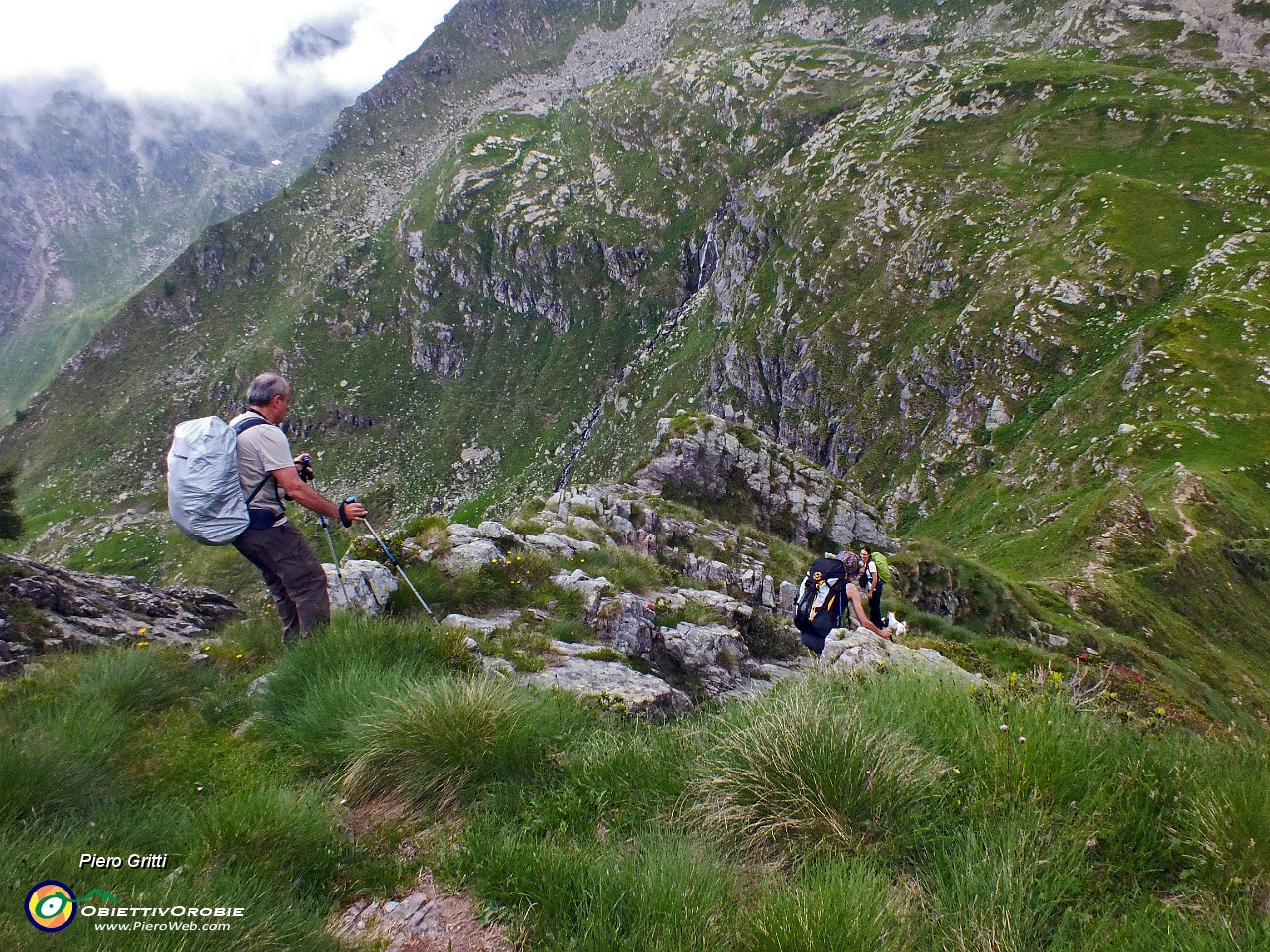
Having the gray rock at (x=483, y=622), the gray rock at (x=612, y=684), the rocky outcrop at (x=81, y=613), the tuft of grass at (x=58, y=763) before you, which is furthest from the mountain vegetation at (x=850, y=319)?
the rocky outcrop at (x=81, y=613)

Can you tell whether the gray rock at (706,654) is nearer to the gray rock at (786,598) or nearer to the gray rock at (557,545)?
the gray rock at (557,545)

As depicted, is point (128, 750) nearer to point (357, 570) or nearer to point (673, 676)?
point (357, 570)

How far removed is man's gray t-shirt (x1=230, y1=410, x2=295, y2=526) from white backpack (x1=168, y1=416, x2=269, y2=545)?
0.46 ft

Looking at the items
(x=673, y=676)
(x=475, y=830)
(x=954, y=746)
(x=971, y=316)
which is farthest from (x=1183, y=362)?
(x=475, y=830)

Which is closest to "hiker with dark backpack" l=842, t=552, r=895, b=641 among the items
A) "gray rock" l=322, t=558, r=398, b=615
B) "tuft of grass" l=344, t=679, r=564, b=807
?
"tuft of grass" l=344, t=679, r=564, b=807

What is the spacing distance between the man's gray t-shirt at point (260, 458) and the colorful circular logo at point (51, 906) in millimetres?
4254

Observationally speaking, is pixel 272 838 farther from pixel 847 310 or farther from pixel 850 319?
pixel 847 310

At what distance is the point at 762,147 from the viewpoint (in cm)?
13138

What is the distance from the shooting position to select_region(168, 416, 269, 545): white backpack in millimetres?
5902

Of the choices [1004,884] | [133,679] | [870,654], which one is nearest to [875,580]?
[870,654]

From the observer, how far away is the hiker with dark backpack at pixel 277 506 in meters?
6.32

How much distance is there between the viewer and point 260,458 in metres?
6.32

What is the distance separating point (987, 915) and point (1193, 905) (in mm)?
985

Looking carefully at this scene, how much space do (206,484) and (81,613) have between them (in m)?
6.51
